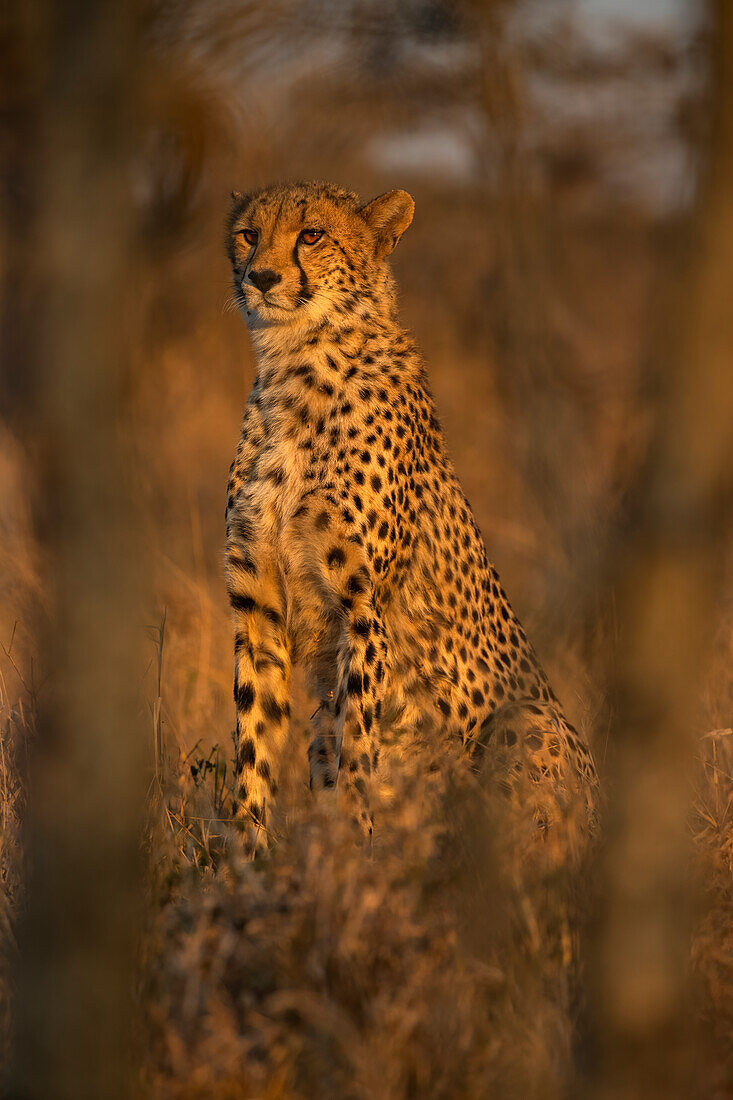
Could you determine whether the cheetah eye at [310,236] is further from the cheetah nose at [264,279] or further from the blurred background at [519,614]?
the blurred background at [519,614]

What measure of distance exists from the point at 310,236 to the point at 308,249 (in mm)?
37

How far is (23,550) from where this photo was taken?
446cm

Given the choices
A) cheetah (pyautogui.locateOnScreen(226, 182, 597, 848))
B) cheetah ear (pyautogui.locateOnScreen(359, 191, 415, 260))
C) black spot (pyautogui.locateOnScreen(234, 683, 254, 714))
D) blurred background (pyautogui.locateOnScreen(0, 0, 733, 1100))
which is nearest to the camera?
blurred background (pyautogui.locateOnScreen(0, 0, 733, 1100))

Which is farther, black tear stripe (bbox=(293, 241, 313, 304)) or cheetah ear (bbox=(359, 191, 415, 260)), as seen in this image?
cheetah ear (bbox=(359, 191, 415, 260))

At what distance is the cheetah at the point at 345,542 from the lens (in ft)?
10.9

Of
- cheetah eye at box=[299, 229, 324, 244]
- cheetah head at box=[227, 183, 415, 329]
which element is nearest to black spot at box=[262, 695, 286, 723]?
cheetah head at box=[227, 183, 415, 329]

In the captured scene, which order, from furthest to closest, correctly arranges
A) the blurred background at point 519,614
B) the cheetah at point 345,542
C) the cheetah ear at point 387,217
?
the cheetah ear at point 387,217 → the cheetah at point 345,542 → the blurred background at point 519,614

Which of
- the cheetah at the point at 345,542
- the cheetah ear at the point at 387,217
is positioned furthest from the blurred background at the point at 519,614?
the cheetah ear at the point at 387,217

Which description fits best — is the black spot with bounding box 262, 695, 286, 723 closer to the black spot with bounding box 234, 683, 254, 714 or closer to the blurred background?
the black spot with bounding box 234, 683, 254, 714

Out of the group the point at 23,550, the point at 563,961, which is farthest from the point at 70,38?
the point at 23,550

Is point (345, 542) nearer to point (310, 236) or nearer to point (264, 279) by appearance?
point (264, 279)

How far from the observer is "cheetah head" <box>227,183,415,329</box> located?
3408 millimetres

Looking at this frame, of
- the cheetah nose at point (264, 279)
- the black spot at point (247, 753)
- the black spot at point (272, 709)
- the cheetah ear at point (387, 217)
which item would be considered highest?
the cheetah ear at point (387, 217)

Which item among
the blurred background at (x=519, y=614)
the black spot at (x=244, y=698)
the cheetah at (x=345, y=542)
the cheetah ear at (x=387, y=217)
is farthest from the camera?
the cheetah ear at (x=387, y=217)
